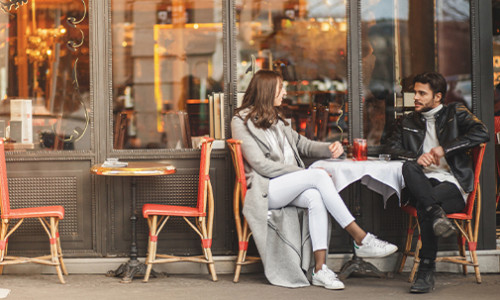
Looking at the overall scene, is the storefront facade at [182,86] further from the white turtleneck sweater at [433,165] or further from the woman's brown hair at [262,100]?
the white turtleneck sweater at [433,165]

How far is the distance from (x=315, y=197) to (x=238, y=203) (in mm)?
565

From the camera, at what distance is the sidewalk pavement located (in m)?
4.40

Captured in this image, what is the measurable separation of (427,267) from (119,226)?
7.45 feet

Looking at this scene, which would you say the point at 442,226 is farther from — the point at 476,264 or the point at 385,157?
the point at 385,157

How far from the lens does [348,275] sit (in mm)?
4910

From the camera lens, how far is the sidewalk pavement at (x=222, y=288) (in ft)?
14.4

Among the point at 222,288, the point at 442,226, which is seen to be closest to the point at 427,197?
the point at 442,226

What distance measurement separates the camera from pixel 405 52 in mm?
5602

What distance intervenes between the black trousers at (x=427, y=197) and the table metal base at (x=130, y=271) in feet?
6.09

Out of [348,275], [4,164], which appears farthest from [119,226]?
[348,275]

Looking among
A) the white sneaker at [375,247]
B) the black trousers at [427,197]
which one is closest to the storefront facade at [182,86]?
the black trousers at [427,197]

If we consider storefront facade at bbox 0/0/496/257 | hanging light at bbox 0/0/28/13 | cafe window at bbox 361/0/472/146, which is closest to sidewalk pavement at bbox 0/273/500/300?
storefront facade at bbox 0/0/496/257

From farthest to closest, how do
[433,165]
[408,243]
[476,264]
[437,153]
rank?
[408,243], [433,165], [476,264], [437,153]

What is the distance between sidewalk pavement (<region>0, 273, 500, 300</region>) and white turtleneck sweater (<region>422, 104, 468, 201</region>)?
640mm
